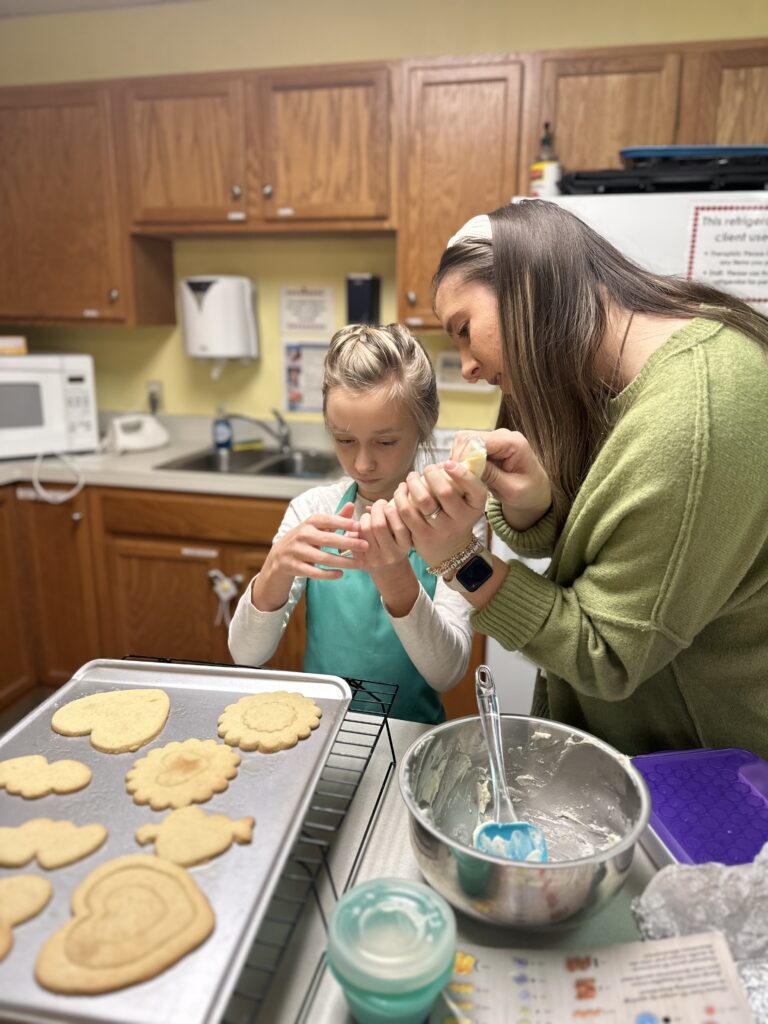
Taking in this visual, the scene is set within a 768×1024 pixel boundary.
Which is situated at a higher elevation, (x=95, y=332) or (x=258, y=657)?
(x=95, y=332)

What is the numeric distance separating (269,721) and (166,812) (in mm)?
162

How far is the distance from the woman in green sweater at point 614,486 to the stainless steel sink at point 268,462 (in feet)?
6.06

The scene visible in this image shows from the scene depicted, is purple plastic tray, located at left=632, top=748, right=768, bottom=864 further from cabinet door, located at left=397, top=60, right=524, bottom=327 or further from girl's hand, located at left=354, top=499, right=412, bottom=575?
cabinet door, located at left=397, top=60, right=524, bottom=327

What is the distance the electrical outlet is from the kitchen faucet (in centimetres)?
35

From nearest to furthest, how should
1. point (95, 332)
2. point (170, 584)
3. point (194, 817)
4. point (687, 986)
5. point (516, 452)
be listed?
point (687, 986) → point (194, 817) → point (516, 452) → point (170, 584) → point (95, 332)

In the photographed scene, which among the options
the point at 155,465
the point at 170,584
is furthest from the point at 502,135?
the point at 170,584

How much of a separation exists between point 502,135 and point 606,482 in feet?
6.05

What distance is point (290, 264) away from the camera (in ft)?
9.42

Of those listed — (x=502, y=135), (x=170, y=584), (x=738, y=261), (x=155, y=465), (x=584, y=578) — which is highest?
(x=502, y=135)

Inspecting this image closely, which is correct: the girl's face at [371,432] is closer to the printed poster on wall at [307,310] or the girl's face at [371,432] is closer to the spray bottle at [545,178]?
the spray bottle at [545,178]

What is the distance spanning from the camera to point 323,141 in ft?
7.88

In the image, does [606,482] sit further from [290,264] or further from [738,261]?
[290,264]

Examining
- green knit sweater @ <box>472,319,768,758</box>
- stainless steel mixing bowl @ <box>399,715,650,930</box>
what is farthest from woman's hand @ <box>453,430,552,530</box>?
stainless steel mixing bowl @ <box>399,715,650,930</box>

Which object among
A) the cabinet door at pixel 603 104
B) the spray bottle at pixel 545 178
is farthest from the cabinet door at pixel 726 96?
the spray bottle at pixel 545 178
